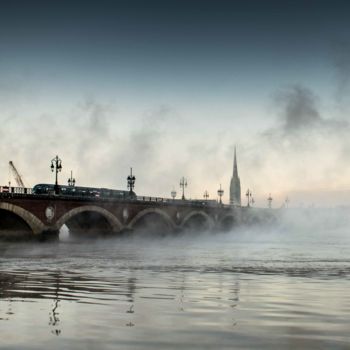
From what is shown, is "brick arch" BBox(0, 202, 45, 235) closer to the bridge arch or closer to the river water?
the river water

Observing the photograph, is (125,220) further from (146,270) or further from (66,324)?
(66,324)

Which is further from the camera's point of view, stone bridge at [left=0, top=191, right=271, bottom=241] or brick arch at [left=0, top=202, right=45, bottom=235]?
stone bridge at [left=0, top=191, right=271, bottom=241]

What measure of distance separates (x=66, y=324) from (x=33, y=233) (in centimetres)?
5837

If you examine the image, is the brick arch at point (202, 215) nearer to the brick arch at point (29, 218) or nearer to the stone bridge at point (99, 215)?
the stone bridge at point (99, 215)

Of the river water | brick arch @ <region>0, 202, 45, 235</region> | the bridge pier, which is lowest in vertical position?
the river water

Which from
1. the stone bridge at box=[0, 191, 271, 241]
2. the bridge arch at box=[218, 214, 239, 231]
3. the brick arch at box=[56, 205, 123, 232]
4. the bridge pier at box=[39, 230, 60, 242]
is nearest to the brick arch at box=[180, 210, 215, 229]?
the stone bridge at box=[0, 191, 271, 241]

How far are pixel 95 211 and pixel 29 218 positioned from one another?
44.8ft

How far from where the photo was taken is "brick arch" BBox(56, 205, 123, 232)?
7575cm

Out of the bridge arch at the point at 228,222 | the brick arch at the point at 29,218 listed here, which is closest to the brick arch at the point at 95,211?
the brick arch at the point at 29,218

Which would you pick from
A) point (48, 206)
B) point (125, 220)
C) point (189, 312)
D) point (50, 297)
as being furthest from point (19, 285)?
point (125, 220)

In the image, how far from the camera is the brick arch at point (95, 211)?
249 feet

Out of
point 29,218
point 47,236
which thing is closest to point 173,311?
point 29,218

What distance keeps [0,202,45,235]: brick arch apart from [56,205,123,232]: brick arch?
2.99 meters

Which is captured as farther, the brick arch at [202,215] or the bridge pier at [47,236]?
the brick arch at [202,215]
